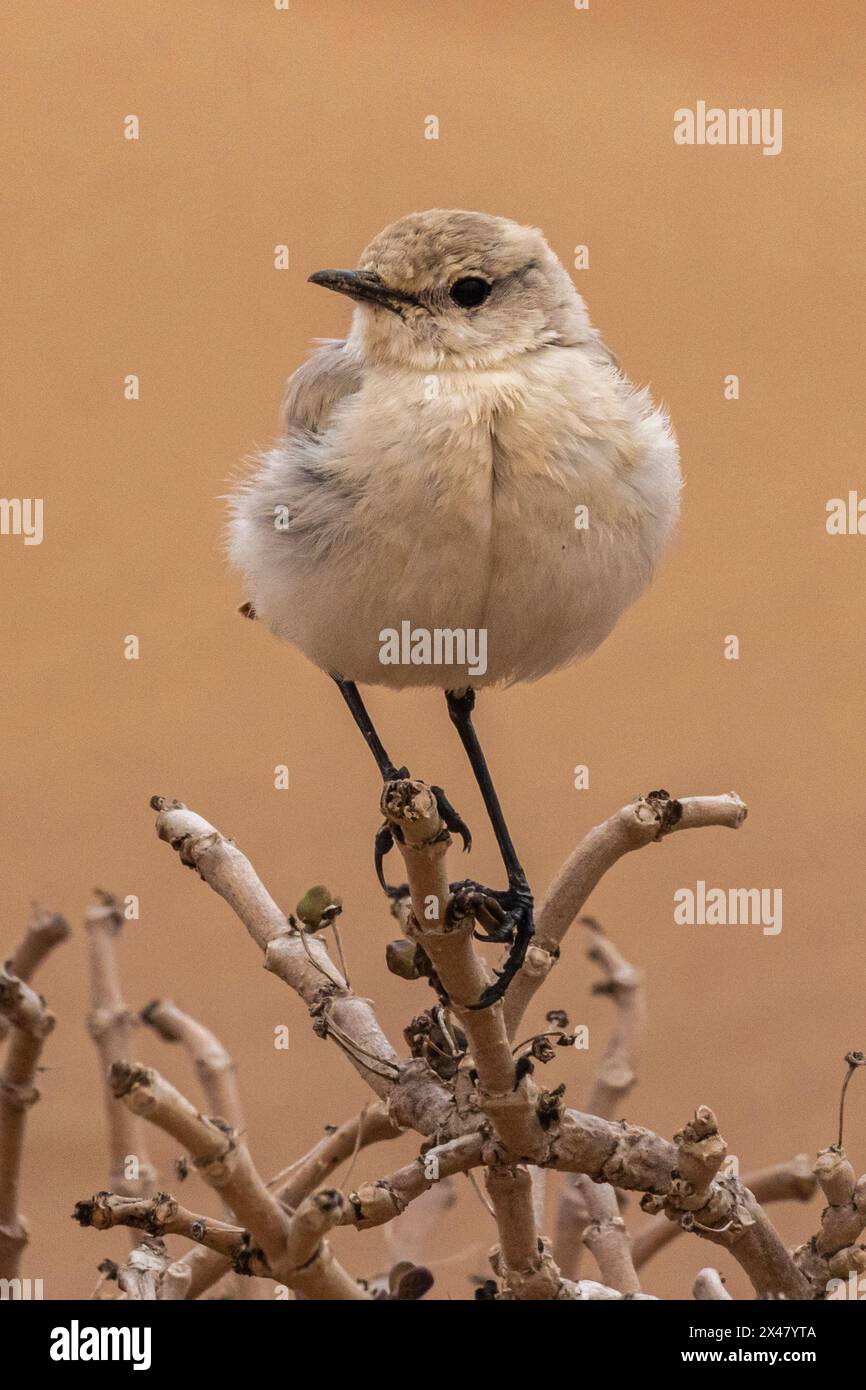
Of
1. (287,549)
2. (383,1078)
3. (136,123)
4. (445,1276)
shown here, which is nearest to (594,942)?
(383,1078)

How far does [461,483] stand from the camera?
1.79m

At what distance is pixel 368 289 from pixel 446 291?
104mm

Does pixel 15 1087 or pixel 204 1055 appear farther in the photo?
pixel 204 1055

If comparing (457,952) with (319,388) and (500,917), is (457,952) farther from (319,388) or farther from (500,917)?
(319,388)

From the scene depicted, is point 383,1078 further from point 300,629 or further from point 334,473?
point 334,473

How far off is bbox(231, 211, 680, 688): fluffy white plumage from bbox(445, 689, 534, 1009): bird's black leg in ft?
0.84

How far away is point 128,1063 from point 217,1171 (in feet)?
0.49

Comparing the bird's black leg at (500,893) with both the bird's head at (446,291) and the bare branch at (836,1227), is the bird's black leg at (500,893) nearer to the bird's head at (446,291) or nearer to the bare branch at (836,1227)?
the bare branch at (836,1227)

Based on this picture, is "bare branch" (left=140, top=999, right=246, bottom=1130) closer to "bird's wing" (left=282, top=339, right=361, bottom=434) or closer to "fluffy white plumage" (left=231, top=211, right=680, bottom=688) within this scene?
"fluffy white plumage" (left=231, top=211, right=680, bottom=688)

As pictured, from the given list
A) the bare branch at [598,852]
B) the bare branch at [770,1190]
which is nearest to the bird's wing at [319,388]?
the bare branch at [598,852]

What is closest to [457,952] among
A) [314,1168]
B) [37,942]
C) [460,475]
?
[314,1168]

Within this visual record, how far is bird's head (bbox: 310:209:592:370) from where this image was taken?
190 cm

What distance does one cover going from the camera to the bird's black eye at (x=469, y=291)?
1.94m

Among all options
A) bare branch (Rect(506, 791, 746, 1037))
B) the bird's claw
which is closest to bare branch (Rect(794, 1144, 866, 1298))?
bare branch (Rect(506, 791, 746, 1037))
